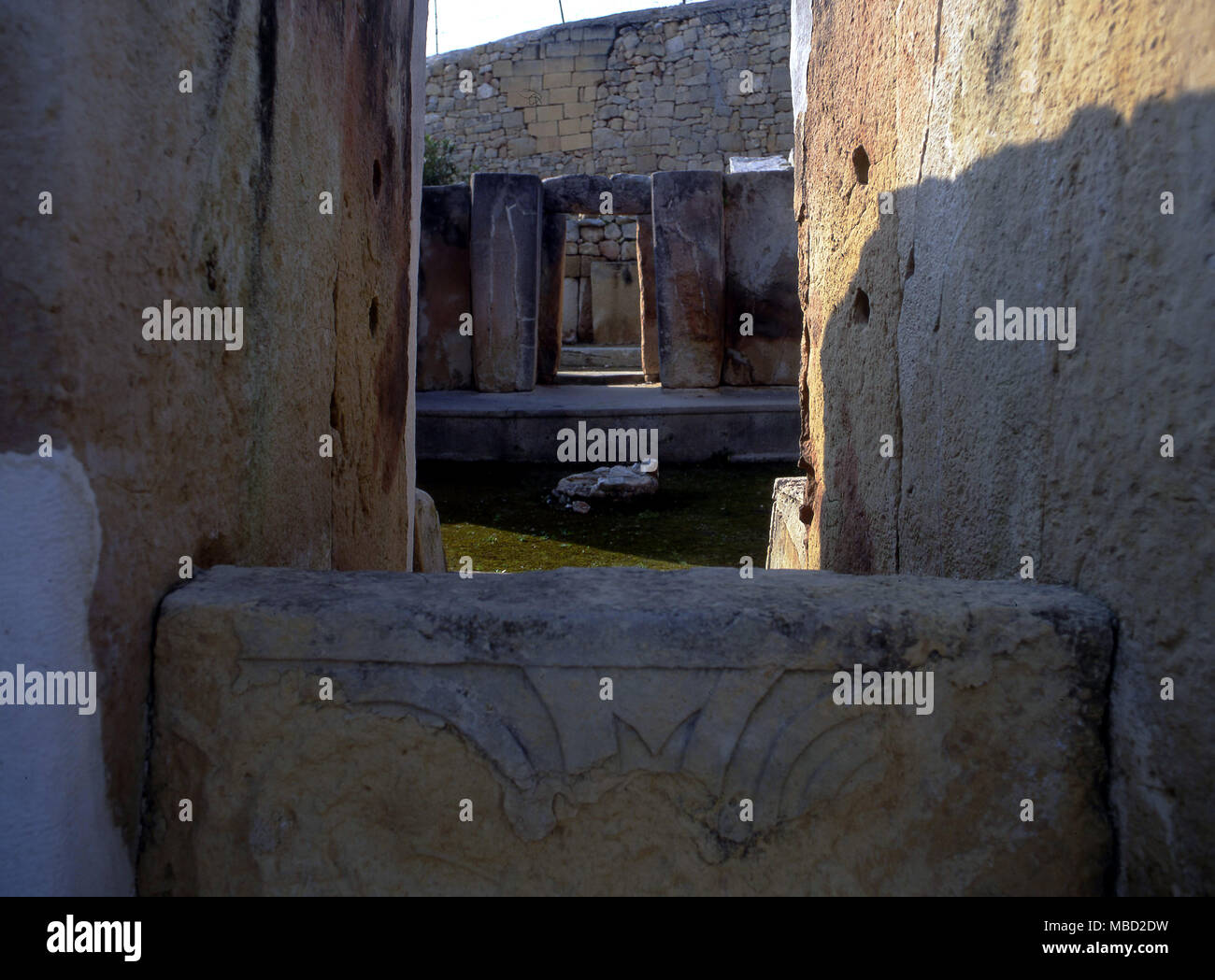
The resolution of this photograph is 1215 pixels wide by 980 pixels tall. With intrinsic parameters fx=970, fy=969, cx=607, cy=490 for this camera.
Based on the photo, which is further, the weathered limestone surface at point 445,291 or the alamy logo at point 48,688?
the weathered limestone surface at point 445,291

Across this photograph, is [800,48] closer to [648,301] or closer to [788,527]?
[788,527]

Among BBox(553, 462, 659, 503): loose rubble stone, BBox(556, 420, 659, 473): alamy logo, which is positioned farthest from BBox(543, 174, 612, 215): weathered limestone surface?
BBox(553, 462, 659, 503): loose rubble stone

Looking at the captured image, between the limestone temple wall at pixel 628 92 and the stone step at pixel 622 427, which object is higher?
the limestone temple wall at pixel 628 92

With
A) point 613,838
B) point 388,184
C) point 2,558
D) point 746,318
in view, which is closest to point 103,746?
point 2,558

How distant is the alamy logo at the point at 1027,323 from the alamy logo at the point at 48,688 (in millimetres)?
1296

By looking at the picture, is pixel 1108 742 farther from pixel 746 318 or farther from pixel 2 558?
pixel 746 318

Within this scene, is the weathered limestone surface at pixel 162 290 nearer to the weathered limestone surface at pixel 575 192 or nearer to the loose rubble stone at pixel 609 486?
the loose rubble stone at pixel 609 486

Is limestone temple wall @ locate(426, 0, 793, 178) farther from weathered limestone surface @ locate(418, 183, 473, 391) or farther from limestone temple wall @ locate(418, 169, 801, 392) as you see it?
weathered limestone surface @ locate(418, 183, 473, 391)

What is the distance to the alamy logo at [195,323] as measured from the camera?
1.26 meters

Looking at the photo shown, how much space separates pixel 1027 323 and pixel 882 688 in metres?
0.58

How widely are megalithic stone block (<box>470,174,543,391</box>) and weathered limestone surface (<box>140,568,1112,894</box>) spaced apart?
23.2 feet

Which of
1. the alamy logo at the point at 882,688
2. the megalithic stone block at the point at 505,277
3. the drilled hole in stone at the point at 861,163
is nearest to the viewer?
the alamy logo at the point at 882,688

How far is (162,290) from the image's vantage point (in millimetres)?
1277

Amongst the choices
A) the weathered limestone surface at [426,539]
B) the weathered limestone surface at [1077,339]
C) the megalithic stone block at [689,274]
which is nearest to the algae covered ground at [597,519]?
the weathered limestone surface at [426,539]
